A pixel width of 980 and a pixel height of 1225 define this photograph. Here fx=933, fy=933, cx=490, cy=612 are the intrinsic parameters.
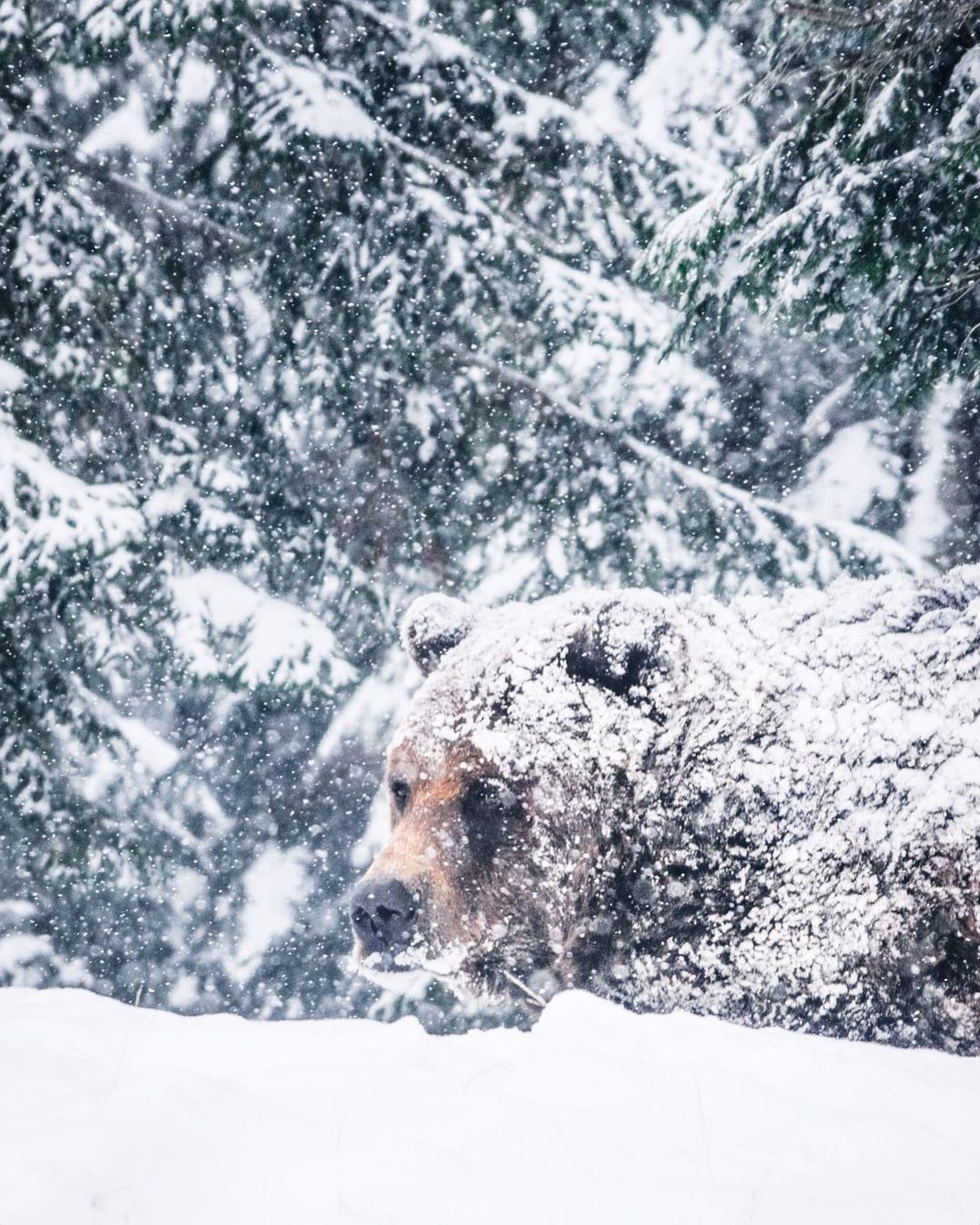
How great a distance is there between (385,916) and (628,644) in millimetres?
1352

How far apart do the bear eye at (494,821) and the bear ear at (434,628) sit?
3.00 ft

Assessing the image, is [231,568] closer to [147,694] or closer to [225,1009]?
[147,694]

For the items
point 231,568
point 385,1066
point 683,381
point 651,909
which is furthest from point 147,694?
point 385,1066

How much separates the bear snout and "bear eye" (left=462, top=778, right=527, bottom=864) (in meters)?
0.31

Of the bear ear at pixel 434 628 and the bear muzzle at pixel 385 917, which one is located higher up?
the bear ear at pixel 434 628

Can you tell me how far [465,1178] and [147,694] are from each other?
27.8 feet

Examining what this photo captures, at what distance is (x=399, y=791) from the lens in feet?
12.6

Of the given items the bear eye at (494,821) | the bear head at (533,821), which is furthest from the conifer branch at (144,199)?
the bear eye at (494,821)

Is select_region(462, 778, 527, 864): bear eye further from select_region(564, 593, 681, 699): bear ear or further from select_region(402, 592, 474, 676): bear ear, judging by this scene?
select_region(402, 592, 474, 676): bear ear

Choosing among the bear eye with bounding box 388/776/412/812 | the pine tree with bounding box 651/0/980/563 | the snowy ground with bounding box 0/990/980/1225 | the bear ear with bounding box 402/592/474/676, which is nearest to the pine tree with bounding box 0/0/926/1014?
the pine tree with bounding box 651/0/980/563

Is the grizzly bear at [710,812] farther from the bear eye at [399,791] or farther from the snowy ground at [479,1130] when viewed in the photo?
the snowy ground at [479,1130]

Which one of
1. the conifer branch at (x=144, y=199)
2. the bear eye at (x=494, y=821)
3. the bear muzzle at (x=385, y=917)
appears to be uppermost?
the conifer branch at (x=144, y=199)

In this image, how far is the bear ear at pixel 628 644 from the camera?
11.5ft

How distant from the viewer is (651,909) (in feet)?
10.6
